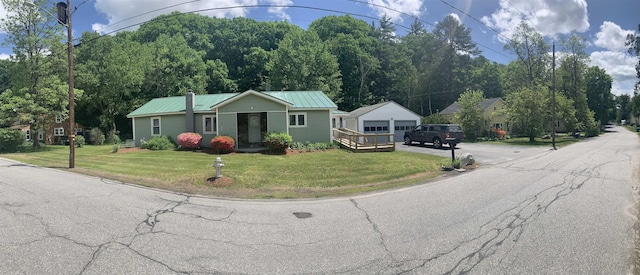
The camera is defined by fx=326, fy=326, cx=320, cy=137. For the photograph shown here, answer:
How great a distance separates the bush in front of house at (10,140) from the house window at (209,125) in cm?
1574

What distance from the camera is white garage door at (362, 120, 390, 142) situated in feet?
113

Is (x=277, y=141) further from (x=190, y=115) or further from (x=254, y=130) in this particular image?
(x=190, y=115)

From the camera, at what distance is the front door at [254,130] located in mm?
23516

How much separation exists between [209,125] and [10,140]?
1632cm

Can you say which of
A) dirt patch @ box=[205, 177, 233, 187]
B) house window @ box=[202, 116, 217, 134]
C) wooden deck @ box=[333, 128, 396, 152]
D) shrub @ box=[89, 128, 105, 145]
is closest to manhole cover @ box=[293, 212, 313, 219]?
dirt patch @ box=[205, 177, 233, 187]

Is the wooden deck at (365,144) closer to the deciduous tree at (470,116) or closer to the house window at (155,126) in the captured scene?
the house window at (155,126)

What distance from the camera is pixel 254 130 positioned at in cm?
2369

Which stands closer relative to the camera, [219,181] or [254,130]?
[219,181]

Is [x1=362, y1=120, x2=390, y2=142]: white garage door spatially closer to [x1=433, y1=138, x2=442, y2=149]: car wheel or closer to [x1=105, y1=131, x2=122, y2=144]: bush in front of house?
[x1=433, y1=138, x2=442, y2=149]: car wheel

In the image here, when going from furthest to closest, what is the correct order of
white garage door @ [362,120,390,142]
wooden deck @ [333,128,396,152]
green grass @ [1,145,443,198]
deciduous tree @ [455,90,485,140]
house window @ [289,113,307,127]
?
deciduous tree @ [455,90,485,140]
white garage door @ [362,120,390,142]
house window @ [289,113,307,127]
wooden deck @ [333,128,396,152]
green grass @ [1,145,443,198]

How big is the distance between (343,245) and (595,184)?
977 cm

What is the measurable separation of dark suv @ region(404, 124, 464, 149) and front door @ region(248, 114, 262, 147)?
13688mm

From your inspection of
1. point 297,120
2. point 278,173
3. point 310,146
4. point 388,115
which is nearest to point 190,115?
point 297,120

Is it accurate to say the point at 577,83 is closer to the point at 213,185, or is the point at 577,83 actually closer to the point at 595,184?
the point at 595,184
